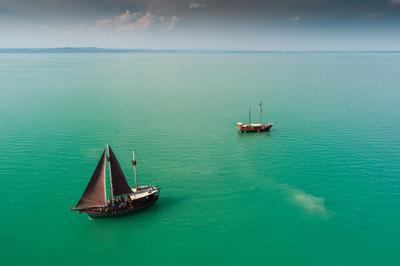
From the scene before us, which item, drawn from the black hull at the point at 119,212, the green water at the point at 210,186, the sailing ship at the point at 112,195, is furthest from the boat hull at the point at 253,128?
the black hull at the point at 119,212

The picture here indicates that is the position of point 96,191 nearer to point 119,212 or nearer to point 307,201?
point 119,212

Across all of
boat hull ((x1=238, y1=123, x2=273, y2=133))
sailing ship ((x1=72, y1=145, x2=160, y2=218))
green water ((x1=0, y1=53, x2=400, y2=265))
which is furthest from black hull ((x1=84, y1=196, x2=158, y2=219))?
boat hull ((x1=238, y1=123, x2=273, y2=133))

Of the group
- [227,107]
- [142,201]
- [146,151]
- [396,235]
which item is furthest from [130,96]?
[396,235]

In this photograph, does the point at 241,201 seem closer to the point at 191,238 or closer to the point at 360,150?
the point at 191,238

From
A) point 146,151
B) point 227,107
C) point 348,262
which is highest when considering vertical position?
point 227,107

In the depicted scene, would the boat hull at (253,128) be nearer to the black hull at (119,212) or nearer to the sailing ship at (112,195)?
the sailing ship at (112,195)

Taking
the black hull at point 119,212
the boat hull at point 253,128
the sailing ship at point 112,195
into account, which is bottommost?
the black hull at point 119,212

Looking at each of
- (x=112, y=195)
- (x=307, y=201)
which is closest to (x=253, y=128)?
(x=307, y=201)

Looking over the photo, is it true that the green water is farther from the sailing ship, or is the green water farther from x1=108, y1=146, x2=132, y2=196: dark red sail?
x1=108, y1=146, x2=132, y2=196: dark red sail
